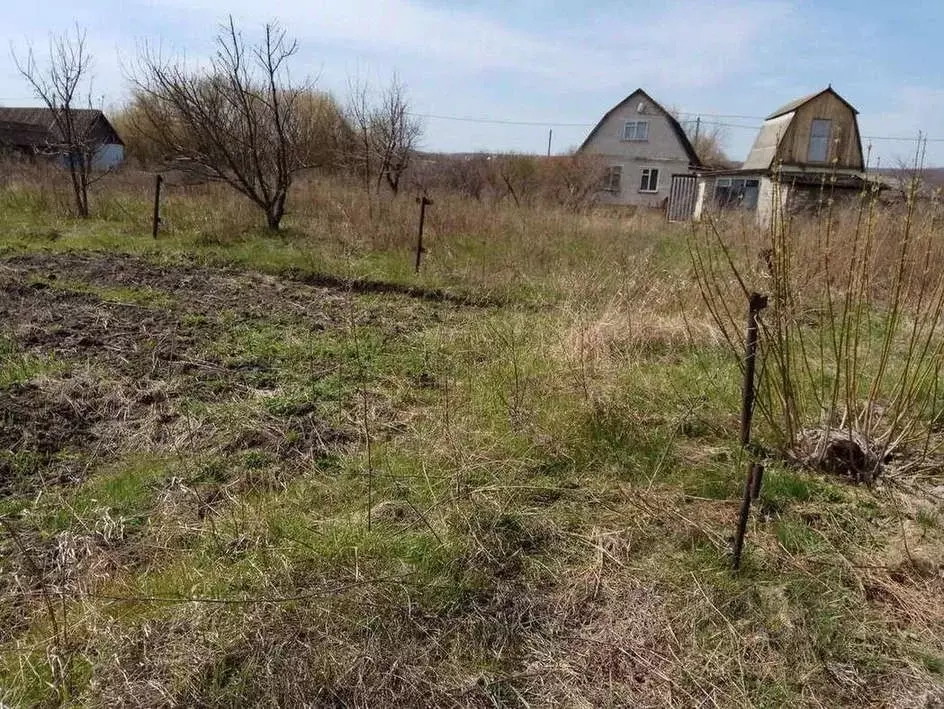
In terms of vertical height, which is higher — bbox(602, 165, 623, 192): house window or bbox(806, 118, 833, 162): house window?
bbox(806, 118, 833, 162): house window

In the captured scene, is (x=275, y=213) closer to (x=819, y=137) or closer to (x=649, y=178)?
(x=819, y=137)

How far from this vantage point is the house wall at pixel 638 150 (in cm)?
3375

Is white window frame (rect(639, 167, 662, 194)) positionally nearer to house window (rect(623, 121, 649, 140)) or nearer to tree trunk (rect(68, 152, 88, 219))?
house window (rect(623, 121, 649, 140))

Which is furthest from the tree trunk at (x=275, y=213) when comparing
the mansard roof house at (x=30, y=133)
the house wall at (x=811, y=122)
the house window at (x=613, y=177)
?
the house window at (x=613, y=177)

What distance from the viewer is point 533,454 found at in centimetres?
348

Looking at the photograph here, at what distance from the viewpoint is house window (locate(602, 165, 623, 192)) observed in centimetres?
3397

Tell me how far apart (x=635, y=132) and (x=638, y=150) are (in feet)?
3.24

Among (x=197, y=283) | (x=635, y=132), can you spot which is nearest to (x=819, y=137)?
(x=635, y=132)

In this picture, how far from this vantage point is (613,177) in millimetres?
34406

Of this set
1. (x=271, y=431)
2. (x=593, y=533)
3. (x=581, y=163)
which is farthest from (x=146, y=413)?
(x=581, y=163)

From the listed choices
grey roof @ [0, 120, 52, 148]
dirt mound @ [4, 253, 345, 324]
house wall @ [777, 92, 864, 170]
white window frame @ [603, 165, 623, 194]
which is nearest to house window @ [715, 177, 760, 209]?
house wall @ [777, 92, 864, 170]

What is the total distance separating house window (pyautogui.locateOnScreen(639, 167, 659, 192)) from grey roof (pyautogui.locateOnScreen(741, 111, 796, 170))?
575 centimetres

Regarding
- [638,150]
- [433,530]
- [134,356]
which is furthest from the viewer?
[638,150]

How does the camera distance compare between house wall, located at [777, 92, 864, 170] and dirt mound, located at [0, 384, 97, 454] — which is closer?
dirt mound, located at [0, 384, 97, 454]
